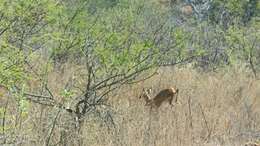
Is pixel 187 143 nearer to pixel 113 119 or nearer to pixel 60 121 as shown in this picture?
pixel 113 119

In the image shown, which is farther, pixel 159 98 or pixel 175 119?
pixel 159 98

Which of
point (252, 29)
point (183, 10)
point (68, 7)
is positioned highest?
point (183, 10)

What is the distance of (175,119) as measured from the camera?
19.9 feet

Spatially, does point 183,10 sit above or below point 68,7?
above

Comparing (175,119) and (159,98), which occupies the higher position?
(159,98)

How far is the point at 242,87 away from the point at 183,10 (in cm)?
928

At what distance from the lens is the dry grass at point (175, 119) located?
5.00m

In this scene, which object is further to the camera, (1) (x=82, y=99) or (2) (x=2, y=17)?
(1) (x=82, y=99)

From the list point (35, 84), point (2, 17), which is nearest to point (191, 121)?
point (35, 84)

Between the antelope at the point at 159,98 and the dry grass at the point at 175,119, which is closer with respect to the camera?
the dry grass at the point at 175,119

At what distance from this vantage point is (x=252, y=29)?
10.8 metres

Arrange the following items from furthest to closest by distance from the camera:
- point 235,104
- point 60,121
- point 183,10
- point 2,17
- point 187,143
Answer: point 183,10 → point 235,104 → point 187,143 → point 60,121 → point 2,17

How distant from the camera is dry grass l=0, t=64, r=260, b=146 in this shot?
5.00 m

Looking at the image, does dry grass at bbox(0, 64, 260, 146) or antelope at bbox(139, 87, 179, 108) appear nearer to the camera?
dry grass at bbox(0, 64, 260, 146)
